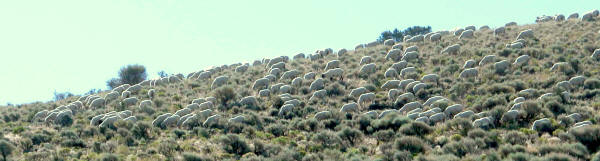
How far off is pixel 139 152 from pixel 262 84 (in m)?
16.5

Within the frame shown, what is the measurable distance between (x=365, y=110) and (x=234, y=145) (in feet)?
29.9

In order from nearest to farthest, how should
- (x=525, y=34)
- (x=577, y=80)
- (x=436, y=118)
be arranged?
(x=436, y=118) < (x=577, y=80) < (x=525, y=34)

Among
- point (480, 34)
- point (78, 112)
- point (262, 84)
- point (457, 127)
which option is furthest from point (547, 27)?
point (78, 112)

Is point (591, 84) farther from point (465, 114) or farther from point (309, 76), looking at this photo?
point (309, 76)

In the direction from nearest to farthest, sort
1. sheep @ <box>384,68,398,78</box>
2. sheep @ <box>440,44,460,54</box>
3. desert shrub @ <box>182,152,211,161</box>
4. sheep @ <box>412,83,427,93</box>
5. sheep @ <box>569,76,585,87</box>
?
desert shrub @ <box>182,152,211,161</box> → sheep @ <box>569,76,585,87</box> → sheep @ <box>412,83,427,93</box> → sheep @ <box>384,68,398,78</box> → sheep @ <box>440,44,460,54</box>

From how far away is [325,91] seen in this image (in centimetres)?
4106

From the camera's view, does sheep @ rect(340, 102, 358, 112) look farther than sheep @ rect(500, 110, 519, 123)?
Yes

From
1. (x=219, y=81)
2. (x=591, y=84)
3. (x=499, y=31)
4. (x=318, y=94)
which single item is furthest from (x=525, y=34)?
(x=219, y=81)

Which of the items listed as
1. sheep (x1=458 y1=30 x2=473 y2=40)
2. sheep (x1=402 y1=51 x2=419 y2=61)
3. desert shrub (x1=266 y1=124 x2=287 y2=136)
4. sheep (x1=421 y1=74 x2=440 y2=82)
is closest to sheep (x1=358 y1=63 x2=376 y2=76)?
sheep (x1=402 y1=51 x2=419 y2=61)

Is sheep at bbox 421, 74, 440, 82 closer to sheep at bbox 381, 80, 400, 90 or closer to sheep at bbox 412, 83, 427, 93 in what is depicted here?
sheep at bbox 381, 80, 400, 90

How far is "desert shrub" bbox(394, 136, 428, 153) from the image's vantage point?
2759 centimetres

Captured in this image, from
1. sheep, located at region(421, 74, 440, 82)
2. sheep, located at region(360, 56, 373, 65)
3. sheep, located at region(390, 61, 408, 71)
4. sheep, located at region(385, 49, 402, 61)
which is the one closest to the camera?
sheep, located at region(421, 74, 440, 82)

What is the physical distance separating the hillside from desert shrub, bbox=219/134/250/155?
5cm

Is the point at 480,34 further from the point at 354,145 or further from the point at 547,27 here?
the point at 354,145
